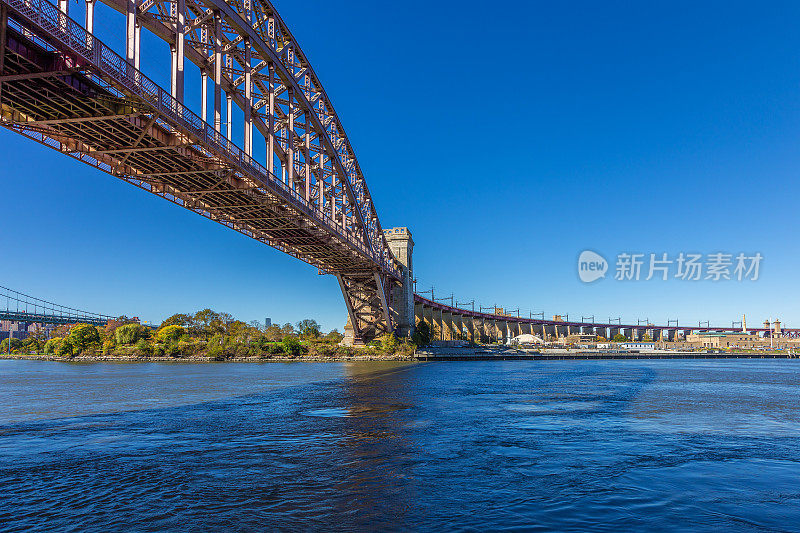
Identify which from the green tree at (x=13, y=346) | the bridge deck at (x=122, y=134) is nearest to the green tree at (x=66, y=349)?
the green tree at (x=13, y=346)

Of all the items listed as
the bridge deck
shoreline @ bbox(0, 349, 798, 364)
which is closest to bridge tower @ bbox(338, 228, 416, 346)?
shoreline @ bbox(0, 349, 798, 364)

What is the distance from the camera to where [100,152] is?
21859 millimetres

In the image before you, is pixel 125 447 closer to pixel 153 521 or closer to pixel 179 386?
pixel 153 521

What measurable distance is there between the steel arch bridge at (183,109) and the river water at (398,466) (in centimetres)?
1094

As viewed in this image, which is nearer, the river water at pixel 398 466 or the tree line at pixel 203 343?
the river water at pixel 398 466

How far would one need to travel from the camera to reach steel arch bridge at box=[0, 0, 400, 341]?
15.4 meters

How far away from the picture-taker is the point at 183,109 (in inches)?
796

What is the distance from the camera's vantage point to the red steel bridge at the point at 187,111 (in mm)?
15461

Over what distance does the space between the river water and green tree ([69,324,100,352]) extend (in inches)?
2780

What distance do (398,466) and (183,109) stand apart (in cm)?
1615

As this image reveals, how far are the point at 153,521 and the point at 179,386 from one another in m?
26.8

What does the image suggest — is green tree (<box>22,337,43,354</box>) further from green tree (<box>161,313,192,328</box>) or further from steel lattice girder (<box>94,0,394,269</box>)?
steel lattice girder (<box>94,0,394,269</box>)

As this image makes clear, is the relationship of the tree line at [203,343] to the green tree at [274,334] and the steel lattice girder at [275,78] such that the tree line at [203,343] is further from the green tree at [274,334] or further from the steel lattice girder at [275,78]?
the steel lattice girder at [275,78]

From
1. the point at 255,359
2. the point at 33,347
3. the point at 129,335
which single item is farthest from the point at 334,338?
the point at 33,347
